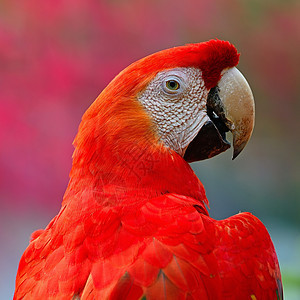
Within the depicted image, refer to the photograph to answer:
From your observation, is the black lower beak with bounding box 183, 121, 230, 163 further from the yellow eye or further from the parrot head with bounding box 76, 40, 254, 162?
the yellow eye

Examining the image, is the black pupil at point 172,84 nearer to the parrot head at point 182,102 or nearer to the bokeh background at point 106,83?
the parrot head at point 182,102

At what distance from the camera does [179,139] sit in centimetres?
83

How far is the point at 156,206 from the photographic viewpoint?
28.3 inches

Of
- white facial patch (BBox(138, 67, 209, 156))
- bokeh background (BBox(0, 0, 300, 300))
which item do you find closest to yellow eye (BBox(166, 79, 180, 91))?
white facial patch (BBox(138, 67, 209, 156))

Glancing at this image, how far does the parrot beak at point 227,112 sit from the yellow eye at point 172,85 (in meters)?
0.08

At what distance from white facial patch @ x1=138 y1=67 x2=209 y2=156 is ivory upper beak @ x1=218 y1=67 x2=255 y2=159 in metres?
0.04

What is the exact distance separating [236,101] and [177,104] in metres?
0.13

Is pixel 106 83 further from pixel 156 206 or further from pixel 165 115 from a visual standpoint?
pixel 156 206

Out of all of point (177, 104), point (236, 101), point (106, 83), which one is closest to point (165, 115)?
point (177, 104)

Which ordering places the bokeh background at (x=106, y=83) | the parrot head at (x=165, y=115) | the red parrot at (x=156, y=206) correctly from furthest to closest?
the bokeh background at (x=106, y=83), the parrot head at (x=165, y=115), the red parrot at (x=156, y=206)

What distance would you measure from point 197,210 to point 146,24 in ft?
4.42

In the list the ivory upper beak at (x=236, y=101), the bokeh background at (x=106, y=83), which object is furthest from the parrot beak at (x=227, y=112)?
the bokeh background at (x=106, y=83)

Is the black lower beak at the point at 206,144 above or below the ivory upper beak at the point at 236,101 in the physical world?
below

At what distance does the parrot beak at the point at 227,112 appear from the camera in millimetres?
853
